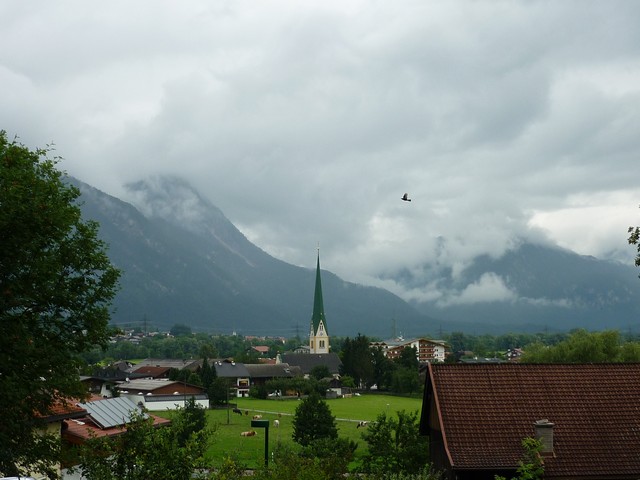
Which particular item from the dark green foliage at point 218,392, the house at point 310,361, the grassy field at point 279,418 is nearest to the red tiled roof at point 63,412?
the grassy field at point 279,418

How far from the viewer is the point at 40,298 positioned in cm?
2050

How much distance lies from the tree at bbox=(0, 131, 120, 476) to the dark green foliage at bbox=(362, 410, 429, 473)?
11100 millimetres

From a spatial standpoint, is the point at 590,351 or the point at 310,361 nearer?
the point at 590,351

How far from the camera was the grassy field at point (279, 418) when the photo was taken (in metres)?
55.7

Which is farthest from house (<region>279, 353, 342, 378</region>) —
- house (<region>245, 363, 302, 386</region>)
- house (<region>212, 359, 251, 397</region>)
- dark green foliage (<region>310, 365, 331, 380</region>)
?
house (<region>212, 359, 251, 397</region>)

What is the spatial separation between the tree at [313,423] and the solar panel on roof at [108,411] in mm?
21499

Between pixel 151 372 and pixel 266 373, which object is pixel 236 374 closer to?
pixel 266 373

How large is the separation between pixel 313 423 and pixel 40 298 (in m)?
35.2

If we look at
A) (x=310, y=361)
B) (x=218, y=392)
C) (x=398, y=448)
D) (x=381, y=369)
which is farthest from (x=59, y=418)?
(x=310, y=361)

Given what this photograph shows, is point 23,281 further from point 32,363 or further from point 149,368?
point 149,368

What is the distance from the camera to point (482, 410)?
24188 mm

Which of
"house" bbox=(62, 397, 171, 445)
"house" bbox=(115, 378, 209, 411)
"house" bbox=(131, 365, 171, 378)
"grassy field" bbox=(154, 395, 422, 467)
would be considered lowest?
"grassy field" bbox=(154, 395, 422, 467)

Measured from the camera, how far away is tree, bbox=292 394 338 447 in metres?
53.0

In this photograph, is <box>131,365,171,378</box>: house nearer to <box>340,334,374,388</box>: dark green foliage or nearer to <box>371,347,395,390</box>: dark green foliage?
<box>340,334,374,388</box>: dark green foliage
